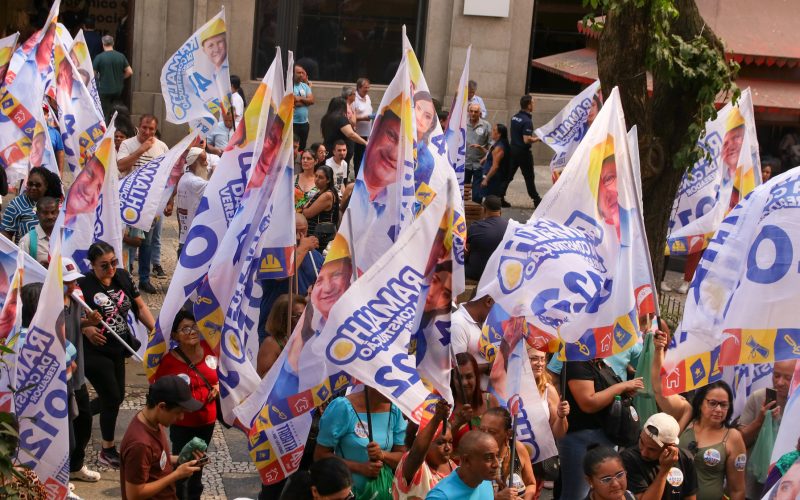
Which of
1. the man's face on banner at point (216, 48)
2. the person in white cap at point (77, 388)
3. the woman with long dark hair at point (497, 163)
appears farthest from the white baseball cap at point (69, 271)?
the woman with long dark hair at point (497, 163)

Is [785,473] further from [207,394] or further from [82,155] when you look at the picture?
[82,155]

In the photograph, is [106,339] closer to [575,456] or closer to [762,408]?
[575,456]

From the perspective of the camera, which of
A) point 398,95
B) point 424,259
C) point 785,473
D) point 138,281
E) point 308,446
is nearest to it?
point 785,473

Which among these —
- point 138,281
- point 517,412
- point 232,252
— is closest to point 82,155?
point 138,281

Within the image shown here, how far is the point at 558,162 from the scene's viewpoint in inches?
532

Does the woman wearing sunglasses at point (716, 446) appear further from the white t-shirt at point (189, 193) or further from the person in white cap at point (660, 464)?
the white t-shirt at point (189, 193)

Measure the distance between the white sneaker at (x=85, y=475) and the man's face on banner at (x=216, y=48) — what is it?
5197 mm

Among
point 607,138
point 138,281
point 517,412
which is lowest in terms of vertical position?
point 138,281

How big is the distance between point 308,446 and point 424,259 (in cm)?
Result: 148

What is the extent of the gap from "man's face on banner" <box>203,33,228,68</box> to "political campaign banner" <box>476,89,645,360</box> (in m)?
5.39

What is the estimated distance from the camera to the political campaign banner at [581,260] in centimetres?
756

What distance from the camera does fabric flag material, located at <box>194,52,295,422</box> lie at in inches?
322

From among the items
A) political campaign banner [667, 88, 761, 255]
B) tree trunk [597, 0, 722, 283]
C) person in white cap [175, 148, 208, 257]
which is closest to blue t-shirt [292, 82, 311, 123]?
person in white cap [175, 148, 208, 257]

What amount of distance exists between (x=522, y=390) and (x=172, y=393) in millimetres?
1961
